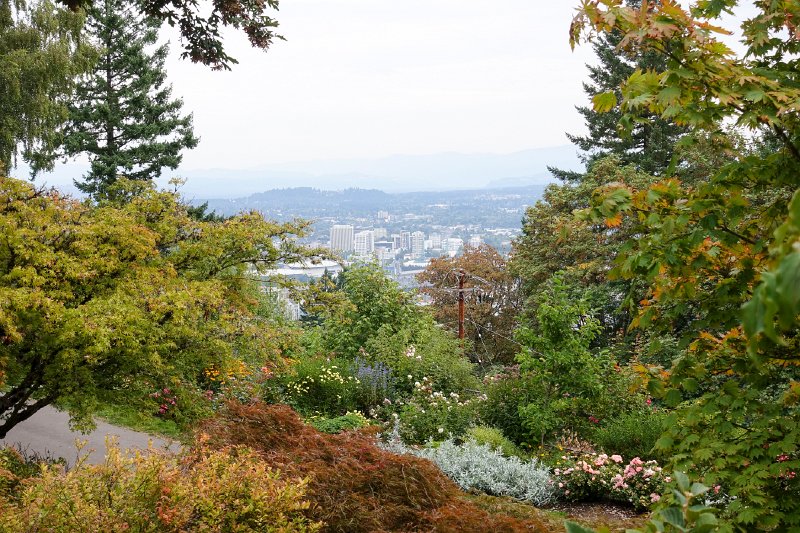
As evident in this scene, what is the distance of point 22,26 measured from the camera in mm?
13734

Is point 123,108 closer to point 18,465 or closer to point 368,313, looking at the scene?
point 368,313

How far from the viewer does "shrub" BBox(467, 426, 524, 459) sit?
24.1 ft

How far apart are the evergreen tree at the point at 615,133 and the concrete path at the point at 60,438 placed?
1639 cm

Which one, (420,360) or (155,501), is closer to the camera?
(155,501)

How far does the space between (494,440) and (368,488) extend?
3625 millimetres

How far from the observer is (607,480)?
6.44m

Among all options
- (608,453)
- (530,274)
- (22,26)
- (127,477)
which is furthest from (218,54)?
(530,274)

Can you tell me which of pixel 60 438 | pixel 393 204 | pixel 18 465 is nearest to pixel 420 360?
pixel 60 438

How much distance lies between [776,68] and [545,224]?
1434 centimetres

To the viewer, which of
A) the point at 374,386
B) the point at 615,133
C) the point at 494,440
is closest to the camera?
the point at 494,440

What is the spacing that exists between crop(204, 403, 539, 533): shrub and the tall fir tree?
18.5 m

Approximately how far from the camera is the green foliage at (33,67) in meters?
13.1

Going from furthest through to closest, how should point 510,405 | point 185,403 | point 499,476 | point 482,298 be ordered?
point 482,298, point 510,405, point 499,476, point 185,403

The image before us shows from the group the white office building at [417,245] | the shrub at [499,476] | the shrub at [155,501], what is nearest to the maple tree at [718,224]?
the shrub at [155,501]
